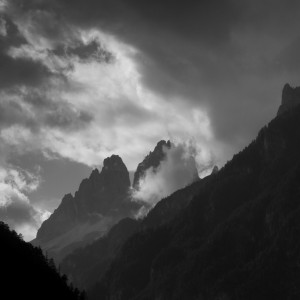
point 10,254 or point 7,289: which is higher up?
point 10,254

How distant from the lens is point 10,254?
196500 mm

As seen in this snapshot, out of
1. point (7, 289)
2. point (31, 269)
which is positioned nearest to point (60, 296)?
point (31, 269)

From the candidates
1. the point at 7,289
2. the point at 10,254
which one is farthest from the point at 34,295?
the point at 10,254

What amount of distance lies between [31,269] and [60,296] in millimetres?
11159

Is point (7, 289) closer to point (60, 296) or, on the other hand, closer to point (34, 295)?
point (34, 295)

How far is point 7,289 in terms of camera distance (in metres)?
170

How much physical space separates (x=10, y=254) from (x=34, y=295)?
23.3 meters

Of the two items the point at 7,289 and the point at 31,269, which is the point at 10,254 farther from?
the point at 7,289

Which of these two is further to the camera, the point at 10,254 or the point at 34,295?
the point at 10,254

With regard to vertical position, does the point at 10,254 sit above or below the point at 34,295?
above

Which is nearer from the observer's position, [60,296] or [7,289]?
[7,289]

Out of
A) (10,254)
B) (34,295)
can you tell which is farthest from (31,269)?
(34,295)

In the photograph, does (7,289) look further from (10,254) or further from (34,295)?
(10,254)

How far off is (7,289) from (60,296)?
26.1m
